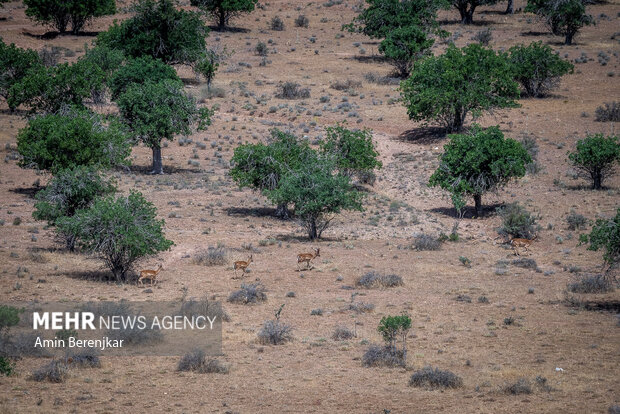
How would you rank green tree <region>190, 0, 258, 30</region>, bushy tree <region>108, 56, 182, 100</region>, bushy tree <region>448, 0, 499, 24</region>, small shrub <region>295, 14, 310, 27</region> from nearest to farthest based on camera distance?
bushy tree <region>108, 56, 182, 100</region> < green tree <region>190, 0, 258, 30</region> < bushy tree <region>448, 0, 499, 24</region> < small shrub <region>295, 14, 310, 27</region>

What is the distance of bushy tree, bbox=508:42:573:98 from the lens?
51.4m

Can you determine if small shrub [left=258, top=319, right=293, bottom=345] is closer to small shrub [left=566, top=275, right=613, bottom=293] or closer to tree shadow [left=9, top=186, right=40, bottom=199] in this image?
small shrub [left=566, top=275, right=613, bottom=293]

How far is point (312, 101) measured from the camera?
53.2 meters

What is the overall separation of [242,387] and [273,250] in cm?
1277

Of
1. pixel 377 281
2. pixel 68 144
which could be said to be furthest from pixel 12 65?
pixel 377 281

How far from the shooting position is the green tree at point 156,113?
40.0 meters

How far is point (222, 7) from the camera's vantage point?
68312 millimetres

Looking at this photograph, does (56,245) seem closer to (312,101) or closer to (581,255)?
(581,255)

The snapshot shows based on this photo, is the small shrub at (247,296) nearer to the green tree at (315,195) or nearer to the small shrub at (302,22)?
the green tree at (315,195)

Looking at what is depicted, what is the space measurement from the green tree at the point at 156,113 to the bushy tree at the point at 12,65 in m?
10.9

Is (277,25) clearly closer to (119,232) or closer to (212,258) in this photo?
(212,258)

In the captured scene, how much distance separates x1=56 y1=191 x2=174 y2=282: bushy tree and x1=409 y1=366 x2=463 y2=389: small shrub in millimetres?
10560

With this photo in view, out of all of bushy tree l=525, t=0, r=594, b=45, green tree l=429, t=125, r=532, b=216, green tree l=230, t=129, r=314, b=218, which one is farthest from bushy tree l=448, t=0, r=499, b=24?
green tree l=230, t=129, r=314, b=218

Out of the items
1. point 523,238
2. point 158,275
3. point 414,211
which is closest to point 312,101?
point 414,211
